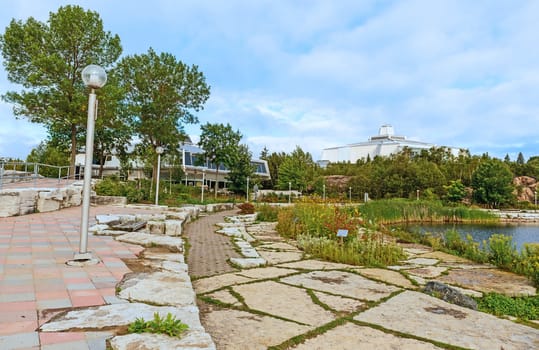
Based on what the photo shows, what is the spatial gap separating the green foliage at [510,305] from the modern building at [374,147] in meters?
67.9

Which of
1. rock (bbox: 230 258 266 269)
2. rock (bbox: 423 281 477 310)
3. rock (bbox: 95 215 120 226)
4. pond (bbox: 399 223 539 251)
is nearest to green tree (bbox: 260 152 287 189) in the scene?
pond (bbox: 399 223 539 251)

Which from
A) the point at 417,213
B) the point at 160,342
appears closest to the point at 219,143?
the point at 417,213

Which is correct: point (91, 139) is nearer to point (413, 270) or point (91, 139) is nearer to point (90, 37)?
point (413, 270)

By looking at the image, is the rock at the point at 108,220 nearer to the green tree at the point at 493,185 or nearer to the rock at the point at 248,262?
the rock at the point at 248,262

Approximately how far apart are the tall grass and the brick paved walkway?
28.9 ft

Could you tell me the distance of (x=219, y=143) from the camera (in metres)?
24.7

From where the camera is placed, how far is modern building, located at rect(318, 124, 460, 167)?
7256 cm

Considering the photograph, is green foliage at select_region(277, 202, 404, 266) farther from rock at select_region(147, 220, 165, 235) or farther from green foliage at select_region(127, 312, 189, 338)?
green foliage at select_region(127, 312, 189, 338)

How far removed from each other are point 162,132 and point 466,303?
19.5m

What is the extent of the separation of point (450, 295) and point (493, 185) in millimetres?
34096

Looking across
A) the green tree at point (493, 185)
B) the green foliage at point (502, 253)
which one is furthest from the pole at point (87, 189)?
the green tree at point (493, 185)

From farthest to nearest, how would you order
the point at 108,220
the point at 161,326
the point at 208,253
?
the point at 108,220 < the point at 208,253 < the point at 161,326

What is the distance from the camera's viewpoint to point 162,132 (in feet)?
68.2

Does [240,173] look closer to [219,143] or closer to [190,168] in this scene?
[219,143]
